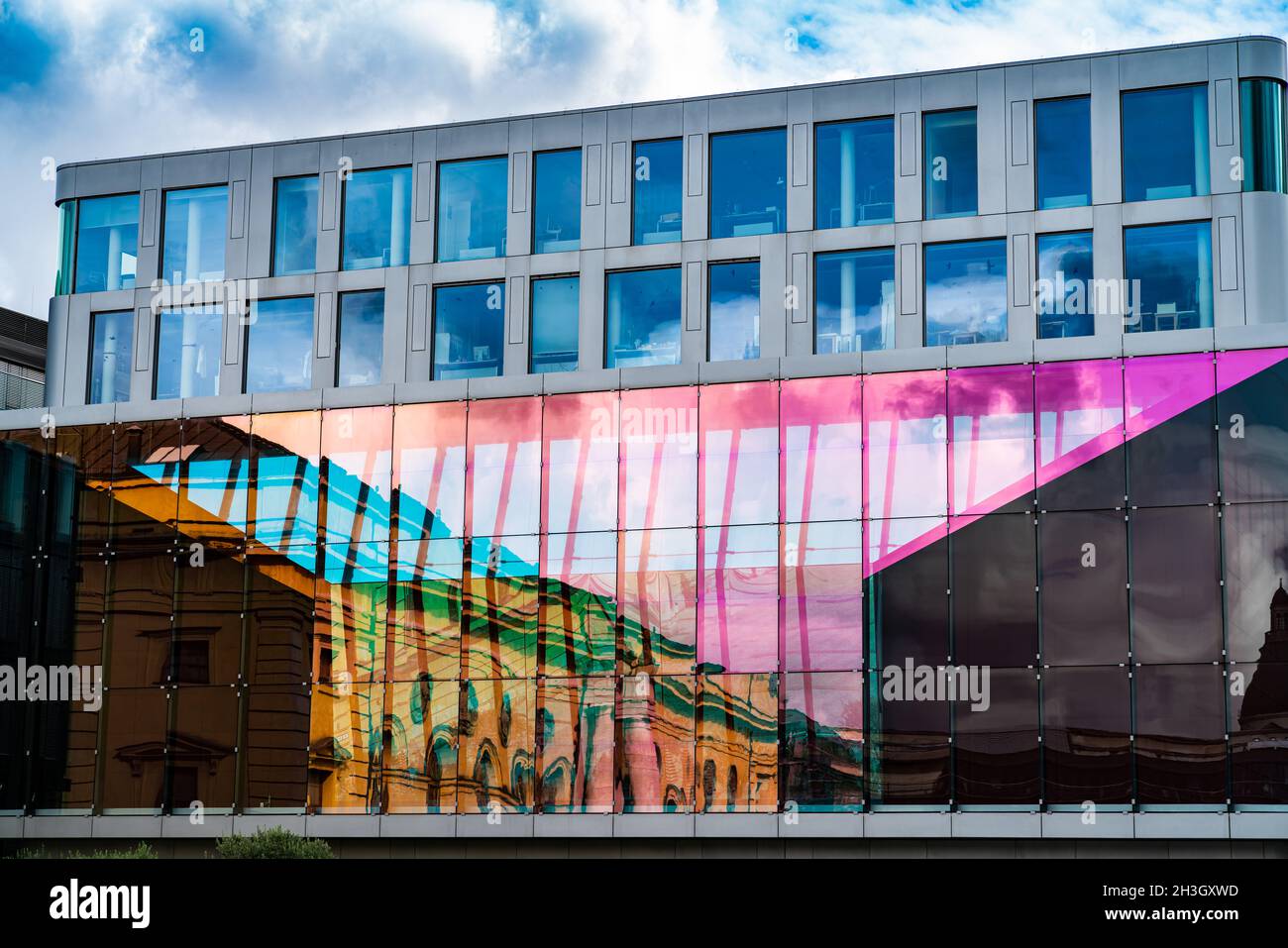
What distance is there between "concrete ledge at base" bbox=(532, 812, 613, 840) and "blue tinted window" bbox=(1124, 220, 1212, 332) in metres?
15.1

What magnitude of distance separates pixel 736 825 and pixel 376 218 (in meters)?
18.2

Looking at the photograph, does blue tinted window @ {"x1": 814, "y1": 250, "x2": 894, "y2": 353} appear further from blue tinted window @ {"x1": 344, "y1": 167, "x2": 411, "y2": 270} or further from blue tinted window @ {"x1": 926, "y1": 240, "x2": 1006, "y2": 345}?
blue tinted window @ {"x1": 344, "y1": 167, "x2": 411, "y2": 270}

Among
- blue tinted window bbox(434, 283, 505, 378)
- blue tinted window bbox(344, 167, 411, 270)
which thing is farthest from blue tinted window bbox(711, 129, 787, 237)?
A: blue tinted window bbox(344, 167, 411, 270)

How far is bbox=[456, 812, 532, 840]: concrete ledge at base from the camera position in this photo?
3288 centimetres

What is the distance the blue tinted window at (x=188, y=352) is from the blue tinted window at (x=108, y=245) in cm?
179

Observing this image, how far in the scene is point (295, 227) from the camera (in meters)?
41.9

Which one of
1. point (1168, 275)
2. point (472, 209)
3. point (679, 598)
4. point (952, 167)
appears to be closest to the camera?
point (679, 598)

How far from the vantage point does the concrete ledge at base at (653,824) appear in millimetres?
32094

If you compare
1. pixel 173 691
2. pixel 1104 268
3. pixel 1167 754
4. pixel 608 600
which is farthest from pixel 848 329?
pixel 173 691

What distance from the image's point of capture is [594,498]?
3353 centimetres

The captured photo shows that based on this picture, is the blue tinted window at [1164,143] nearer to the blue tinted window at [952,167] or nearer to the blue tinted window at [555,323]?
the blue tinted window at [952,167]

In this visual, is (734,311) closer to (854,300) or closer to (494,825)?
(854,300)
